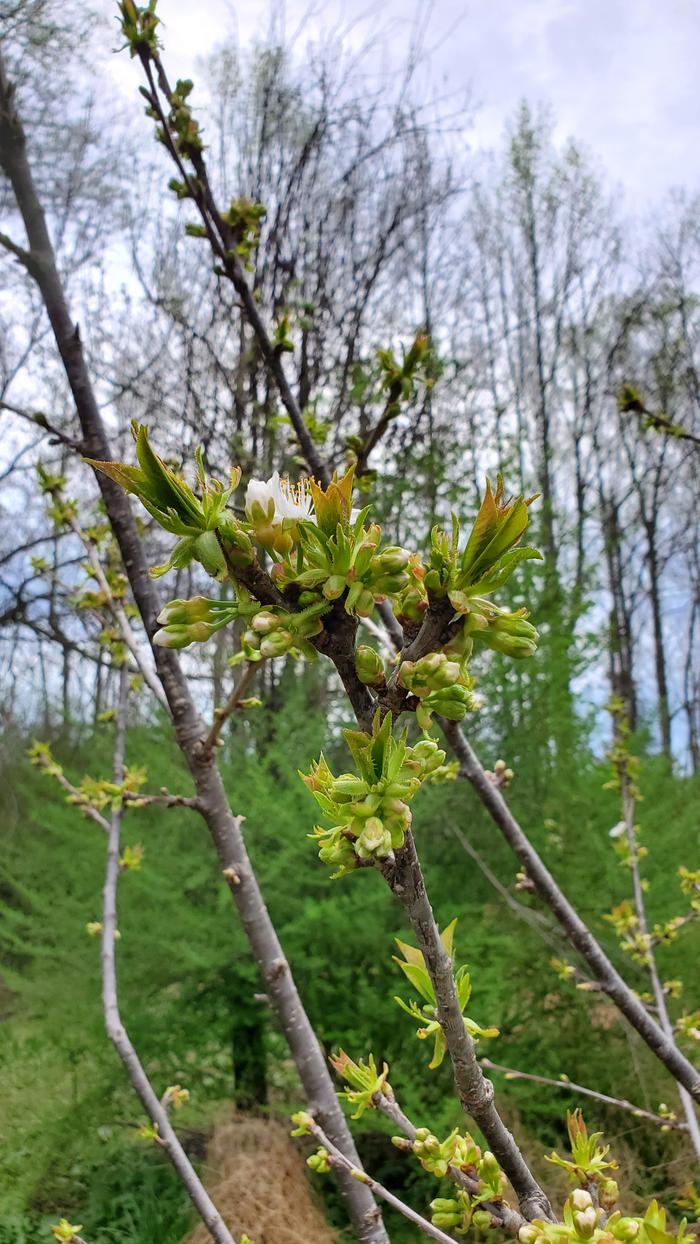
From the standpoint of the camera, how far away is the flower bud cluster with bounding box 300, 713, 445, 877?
425 millimetres

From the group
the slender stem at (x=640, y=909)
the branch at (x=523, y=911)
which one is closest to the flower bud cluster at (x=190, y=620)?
the slender stem at (x=640, y=909)

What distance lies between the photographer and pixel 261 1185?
2.56 m

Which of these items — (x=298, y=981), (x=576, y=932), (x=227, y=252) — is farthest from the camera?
(x=298, y=981)

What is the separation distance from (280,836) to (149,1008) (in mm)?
973

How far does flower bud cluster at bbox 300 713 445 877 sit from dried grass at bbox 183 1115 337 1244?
246cm

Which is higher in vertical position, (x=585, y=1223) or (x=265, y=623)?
(x=265, y=623)

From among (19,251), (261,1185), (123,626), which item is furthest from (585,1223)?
(261,1185)

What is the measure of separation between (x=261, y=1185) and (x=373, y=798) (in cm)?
281

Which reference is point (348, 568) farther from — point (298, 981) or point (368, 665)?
point (298, 981)

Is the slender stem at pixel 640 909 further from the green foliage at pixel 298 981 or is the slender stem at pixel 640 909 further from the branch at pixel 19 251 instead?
the branch at pixel 19 251

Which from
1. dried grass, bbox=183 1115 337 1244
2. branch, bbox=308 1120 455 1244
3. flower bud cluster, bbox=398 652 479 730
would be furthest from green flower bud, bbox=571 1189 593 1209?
dried grass, bbox=183 1115 337 1244

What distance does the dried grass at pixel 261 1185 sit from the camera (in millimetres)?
2330

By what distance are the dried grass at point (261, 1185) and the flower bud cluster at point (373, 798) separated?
2.46 metres

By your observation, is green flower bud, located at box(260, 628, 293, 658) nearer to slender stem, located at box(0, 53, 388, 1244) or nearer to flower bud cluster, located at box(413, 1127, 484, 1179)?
flower bud cluster, located at box(413, 1127, 484, 1179)
